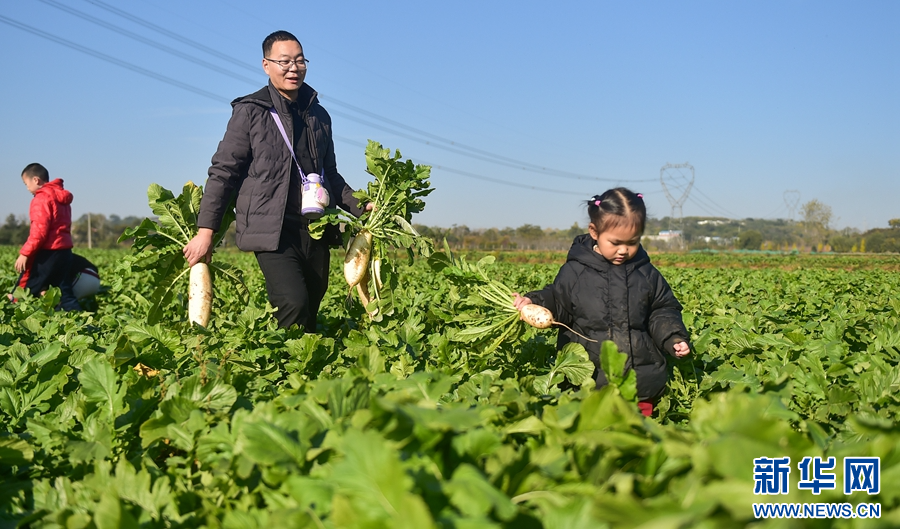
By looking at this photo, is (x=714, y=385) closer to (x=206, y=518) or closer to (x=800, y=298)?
(x=206, y=518)

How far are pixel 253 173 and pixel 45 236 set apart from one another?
442cm

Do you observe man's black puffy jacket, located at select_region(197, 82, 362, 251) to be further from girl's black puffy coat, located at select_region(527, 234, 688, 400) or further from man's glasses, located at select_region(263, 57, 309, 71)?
girl's black puffy coat, located at select_region(527, 234, 688, 400)

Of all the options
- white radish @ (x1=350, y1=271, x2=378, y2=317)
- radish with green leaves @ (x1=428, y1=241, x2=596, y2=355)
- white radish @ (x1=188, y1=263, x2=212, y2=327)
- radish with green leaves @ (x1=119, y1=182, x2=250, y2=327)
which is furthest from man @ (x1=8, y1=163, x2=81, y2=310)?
radish with green leaves @ (x1=428, y1=241, x2=596, y2=355)

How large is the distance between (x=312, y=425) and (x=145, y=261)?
3.33 m

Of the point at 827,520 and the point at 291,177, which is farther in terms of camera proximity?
the point at 291,177

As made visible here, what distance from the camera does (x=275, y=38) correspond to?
4.03 m

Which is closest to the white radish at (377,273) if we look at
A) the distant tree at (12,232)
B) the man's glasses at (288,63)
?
the man's glasses at (288,63)

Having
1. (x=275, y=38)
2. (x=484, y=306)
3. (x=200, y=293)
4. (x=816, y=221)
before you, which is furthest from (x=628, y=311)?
(x=816, y=221)

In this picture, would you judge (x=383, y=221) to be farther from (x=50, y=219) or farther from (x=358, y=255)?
(x=50, y=219)

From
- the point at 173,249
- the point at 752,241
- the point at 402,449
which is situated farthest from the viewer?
the point at 752,241

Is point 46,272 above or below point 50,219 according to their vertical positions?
below

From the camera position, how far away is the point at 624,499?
43.2 inches

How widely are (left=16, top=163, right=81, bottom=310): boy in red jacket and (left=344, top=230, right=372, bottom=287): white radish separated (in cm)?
402

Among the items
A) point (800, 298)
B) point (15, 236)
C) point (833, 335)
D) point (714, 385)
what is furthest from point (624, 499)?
point (15, 236)
